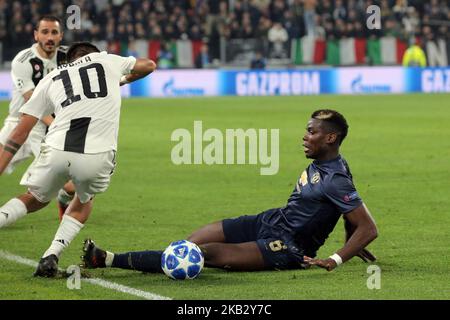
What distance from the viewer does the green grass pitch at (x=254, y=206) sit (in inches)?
314

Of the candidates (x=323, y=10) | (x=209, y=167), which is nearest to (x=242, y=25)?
(x=323, y=10)

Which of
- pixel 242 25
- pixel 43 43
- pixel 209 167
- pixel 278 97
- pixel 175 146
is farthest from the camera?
pixel 242 25

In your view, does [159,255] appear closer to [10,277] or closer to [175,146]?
[10,277]

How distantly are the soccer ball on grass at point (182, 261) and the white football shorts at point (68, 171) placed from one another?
80 cm

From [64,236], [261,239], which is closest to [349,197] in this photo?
[261,239]

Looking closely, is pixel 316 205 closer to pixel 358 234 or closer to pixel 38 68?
pixel 358 234

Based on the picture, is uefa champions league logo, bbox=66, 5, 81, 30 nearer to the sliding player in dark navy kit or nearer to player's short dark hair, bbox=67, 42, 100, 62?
player's short dark hair, bbox=67, 42, 100, 62

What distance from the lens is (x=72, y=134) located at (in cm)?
830

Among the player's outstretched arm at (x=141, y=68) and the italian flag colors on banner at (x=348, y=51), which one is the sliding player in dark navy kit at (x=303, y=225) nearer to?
the player's outstretched arm at (x=141, y=68)

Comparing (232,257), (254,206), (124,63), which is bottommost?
(254,206)

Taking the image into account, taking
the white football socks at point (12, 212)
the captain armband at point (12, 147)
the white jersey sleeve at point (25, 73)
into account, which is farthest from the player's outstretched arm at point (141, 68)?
the white jersey sleeve at point (25, 73)

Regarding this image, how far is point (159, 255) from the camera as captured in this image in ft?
27.7

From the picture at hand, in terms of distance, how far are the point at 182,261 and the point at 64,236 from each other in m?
0.98

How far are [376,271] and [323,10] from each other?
103 feet
